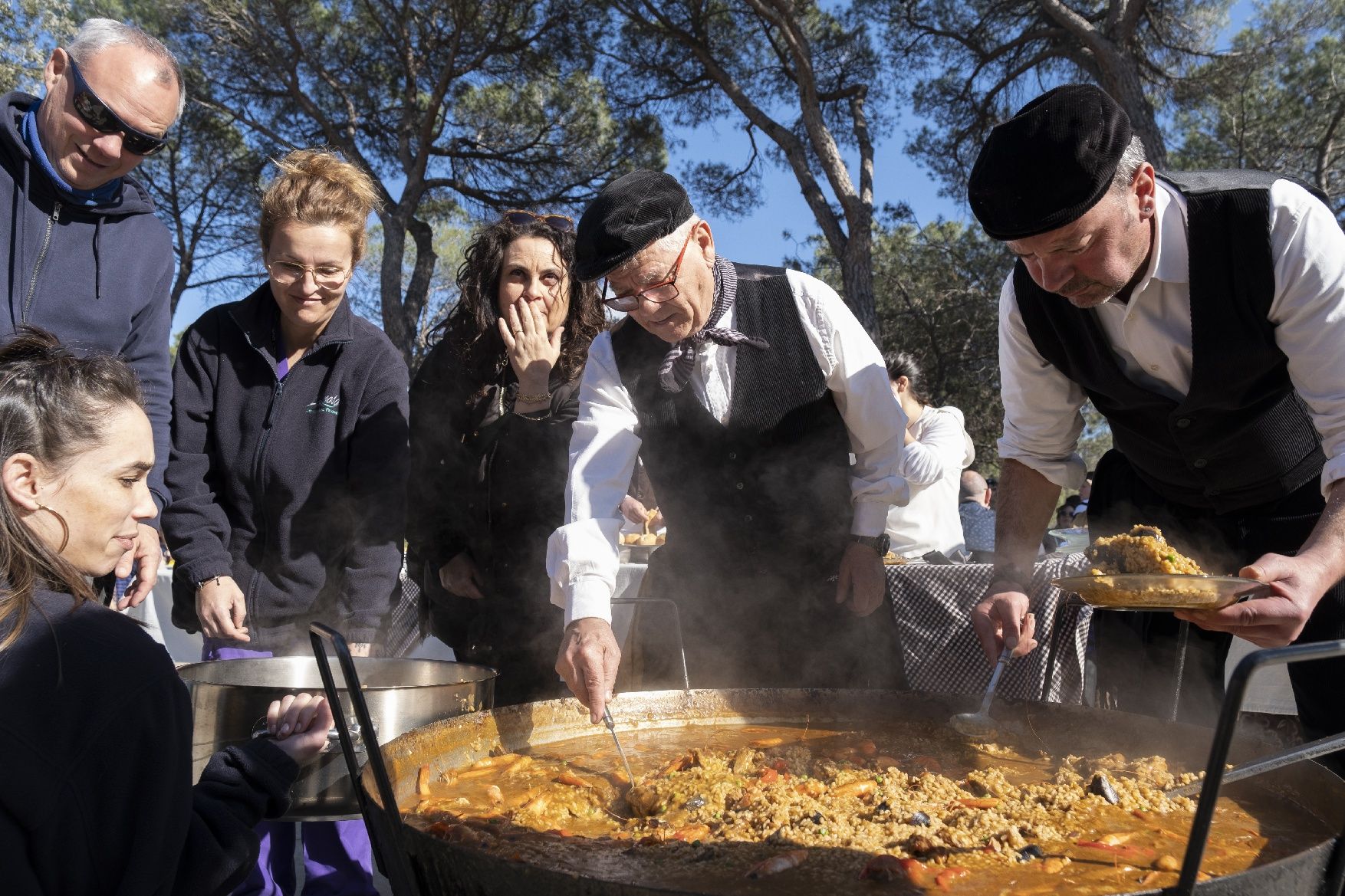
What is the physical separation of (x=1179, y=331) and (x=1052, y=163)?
54 cm

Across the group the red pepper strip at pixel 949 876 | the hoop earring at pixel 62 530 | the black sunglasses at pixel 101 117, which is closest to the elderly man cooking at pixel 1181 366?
the red pepper strip at pixel 949 876

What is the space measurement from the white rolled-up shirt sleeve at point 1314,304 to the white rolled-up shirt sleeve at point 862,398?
89 cm

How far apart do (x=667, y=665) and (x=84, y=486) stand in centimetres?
175

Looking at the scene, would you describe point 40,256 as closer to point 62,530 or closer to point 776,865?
point 62,530

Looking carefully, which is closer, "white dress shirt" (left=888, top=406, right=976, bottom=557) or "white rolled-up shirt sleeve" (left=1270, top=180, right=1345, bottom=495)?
"white rolled-up shirt sleeve" (left=1270, top=180, right=1345, bottom=495)

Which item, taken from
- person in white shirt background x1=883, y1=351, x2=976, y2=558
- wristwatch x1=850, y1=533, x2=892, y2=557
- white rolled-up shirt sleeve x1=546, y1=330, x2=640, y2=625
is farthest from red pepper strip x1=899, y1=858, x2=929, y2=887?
person in white shirt background x1=883, y1=351, x2=976, y2=558

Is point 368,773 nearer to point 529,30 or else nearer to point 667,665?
point 667,665

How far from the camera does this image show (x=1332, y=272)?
1.97 m

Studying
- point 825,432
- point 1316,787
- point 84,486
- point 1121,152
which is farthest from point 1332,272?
point 84,486

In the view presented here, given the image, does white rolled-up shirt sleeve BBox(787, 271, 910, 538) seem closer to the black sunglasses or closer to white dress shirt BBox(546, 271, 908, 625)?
white dress shirt BBox(546, 271, 908, 625)

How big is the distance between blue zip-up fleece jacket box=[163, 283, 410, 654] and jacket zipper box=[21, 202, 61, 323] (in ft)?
1.31

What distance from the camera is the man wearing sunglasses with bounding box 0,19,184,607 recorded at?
8.17ft

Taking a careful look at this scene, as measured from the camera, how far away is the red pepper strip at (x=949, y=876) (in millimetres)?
1453

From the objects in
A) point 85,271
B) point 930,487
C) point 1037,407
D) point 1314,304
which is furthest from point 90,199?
point 930,487
